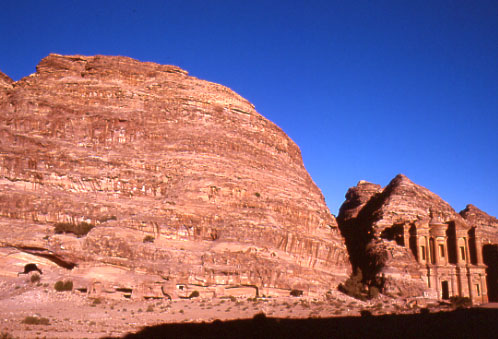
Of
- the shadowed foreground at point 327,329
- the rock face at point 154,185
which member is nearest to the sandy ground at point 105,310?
the shadowed foreground at point 327,329

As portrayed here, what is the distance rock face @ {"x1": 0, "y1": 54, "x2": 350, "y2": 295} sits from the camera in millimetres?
29016

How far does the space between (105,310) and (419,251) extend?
3175cm

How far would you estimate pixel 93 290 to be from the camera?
25.8 metres

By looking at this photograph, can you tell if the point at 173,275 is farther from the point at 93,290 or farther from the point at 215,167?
the point at 215,167

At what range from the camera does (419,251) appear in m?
43.1

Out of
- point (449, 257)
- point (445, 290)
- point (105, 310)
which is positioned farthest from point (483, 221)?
point (105, 310)

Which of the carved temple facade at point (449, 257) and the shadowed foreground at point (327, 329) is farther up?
the carved temple facade at point (449, 257)

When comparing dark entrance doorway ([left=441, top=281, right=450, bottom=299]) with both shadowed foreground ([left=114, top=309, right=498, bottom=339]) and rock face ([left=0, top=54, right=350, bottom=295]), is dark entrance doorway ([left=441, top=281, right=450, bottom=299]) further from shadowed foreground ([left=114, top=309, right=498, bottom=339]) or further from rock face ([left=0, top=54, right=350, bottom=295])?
shadowed foreground ([left=114, top=309, right=498, bottom=339])

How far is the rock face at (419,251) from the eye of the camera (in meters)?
40.2

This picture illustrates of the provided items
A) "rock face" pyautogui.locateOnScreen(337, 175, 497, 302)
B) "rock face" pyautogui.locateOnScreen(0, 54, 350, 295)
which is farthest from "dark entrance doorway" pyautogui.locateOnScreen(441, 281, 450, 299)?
"rock face" pyautogui.locateOnScreen(0, 54, 350, 295)

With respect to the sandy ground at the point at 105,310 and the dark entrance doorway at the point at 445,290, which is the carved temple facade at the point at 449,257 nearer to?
the dark entrance doorway at the point at 445,290

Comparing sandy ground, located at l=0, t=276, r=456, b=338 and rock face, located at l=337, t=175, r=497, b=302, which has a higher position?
rock face, located at l=337, t=175, r=497, b=302

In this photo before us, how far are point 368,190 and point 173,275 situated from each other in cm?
4655

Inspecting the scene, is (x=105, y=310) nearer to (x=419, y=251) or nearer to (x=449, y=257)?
(x=419, y=251)
